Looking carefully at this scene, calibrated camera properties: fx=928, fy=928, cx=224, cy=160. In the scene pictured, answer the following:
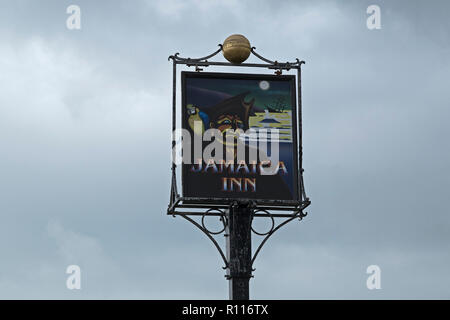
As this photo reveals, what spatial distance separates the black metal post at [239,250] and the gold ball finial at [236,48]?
3.64 meters

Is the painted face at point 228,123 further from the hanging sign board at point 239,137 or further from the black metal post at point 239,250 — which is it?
the black metal post at point 239,250

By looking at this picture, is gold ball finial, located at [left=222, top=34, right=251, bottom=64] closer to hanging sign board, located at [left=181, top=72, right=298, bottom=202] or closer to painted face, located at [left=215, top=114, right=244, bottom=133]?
hanging sign board, located at [left=181, top=72, right=298, bottom=202]

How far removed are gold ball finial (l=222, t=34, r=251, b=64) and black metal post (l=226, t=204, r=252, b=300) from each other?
3.64m

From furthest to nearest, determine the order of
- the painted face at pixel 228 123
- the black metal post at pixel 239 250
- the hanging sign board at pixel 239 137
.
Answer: the painted face at pixel 228 123
the hanging sign board at pixel 239 137
the black metal post at pixel 239 250

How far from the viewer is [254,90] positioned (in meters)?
22.5

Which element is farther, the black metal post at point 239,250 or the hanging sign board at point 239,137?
the hanging sign board at point 239,137

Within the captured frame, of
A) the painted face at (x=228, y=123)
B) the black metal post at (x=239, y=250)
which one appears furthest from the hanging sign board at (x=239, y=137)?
the black metal post at (x=239, y=250)

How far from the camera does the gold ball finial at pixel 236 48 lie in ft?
73.4

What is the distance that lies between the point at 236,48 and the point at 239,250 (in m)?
4.85

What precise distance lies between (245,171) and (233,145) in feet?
2.24

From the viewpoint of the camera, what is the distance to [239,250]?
2148cm

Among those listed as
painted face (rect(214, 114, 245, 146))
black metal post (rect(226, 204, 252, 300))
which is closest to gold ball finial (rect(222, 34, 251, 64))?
painted face (rect(214, 114, 245, 146))
